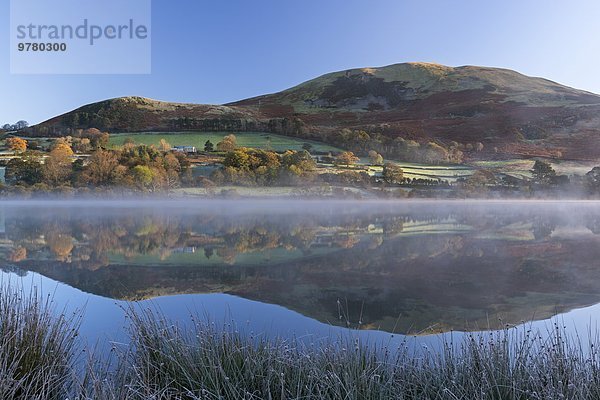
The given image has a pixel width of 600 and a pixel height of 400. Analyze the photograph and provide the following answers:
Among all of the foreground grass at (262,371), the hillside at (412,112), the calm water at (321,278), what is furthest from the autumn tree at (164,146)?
the foreground grass at (262,371)

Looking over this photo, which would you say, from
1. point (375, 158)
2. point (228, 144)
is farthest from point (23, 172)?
point (375, 158)

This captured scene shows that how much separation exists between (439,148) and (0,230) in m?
40.4

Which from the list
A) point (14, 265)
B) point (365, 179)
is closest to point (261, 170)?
point (365, 179)

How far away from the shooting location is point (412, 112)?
58.6 metres

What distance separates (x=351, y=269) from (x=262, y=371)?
16.8ft

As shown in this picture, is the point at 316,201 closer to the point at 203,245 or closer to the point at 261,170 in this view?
the point at 261,170

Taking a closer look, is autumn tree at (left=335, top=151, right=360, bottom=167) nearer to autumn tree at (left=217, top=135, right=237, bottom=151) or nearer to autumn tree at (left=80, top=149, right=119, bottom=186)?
autumn tree at (left=217, top=135, right=237, bottom=151)

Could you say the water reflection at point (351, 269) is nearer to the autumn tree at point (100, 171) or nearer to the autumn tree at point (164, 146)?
the autumn tree at point (100, 171)

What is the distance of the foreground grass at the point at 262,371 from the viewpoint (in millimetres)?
2529

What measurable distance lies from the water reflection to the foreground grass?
1.16m

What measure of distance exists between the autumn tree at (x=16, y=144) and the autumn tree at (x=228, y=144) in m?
19.4

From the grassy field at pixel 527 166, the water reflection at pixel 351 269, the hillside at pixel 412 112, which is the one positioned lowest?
the water reflection at pixel 351 269

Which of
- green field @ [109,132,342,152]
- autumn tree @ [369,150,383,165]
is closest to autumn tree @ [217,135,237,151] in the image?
green field @ [109,132,342,152]

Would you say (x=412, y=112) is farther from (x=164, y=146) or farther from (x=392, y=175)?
(x=164, y=146)
